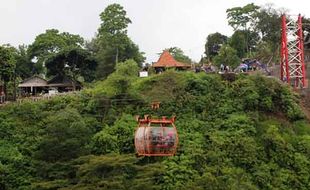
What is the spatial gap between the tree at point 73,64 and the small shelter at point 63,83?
0.48 m

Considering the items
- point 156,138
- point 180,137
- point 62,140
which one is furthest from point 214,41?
point 156,138

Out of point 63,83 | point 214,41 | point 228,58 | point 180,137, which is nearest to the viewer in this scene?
point 180,137

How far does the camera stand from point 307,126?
4547 centimetres

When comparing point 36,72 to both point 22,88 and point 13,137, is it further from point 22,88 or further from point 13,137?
point 13,137

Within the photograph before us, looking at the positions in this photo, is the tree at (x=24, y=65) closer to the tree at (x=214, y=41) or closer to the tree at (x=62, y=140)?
the tree at (x=214, y=41)

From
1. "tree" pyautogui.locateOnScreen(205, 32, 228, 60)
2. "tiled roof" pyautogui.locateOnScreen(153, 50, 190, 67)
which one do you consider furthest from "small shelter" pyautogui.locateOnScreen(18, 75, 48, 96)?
"tree" pyautogui.locateOnScreen(205, 32, 228, 60)

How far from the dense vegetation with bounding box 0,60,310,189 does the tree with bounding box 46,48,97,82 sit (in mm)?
7591

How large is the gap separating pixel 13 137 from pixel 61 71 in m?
15.4

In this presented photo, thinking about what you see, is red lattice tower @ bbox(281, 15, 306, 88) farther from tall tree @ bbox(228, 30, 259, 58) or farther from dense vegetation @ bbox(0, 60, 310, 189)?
tall tree @ bbox(228, 30, 259, 58)

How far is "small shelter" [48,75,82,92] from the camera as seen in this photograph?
188 feet

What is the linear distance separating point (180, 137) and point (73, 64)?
18.0 meters

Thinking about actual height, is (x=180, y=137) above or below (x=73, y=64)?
below

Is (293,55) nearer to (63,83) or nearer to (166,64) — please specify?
(166,64)

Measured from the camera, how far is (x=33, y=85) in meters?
57.7
